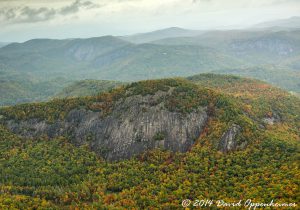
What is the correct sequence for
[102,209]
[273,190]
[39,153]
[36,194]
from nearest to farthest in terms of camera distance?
[273,190], [102,209], [36,194], [39,153]

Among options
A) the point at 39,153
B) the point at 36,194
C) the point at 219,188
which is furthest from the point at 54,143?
the point at 219,188

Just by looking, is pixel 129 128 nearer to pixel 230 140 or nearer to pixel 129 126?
pixel 129 126

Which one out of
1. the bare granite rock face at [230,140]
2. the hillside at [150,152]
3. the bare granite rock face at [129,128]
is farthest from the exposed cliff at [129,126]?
the bare granite rock face at [230,140]

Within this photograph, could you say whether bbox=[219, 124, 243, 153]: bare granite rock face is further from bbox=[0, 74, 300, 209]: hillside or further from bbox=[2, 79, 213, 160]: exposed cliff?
bbox=[2, 79, 213, 160]: exposed cliff

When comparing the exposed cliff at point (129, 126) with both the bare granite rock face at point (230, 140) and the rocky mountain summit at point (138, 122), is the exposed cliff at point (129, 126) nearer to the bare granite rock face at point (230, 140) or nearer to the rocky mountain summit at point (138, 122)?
the rocky mountain summit at point (138, 122)

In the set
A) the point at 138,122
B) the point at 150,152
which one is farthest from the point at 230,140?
the point at 138,122

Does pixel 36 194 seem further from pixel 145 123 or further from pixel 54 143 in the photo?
pixel 145 123
